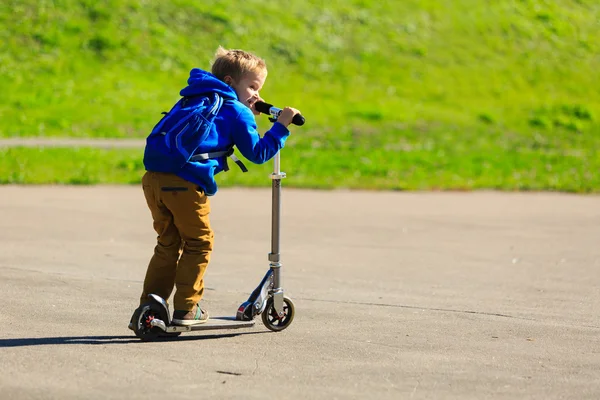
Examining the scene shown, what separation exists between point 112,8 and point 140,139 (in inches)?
371

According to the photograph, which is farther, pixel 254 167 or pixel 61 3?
pixel 61 3

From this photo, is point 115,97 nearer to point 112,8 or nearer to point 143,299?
point 112,8

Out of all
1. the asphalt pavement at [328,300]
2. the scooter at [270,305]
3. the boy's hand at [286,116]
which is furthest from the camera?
the scooter at [270,305]

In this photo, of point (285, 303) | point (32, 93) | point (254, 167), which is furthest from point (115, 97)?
point (285, 303)

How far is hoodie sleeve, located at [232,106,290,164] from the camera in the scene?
5.32 metres

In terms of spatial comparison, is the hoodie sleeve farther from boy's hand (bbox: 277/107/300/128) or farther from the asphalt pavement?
the asphalt pavement

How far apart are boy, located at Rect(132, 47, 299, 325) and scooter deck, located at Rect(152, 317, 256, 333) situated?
0.03 m

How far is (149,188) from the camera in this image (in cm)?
533

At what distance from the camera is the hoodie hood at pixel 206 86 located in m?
5.32

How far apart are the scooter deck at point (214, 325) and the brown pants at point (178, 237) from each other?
11 cm

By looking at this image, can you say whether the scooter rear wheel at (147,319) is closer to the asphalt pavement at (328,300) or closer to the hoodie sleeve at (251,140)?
the asphalt pavement at (328,300)

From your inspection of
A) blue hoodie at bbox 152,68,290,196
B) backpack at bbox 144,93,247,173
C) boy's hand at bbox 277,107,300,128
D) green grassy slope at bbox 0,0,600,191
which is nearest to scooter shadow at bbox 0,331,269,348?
blue hoodie at bbox 152,68,290,196

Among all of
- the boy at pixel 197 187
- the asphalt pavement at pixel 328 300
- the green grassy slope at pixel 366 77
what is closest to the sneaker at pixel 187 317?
the boy at pixel 197 187

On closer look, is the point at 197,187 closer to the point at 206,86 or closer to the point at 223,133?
the point at 223,133
